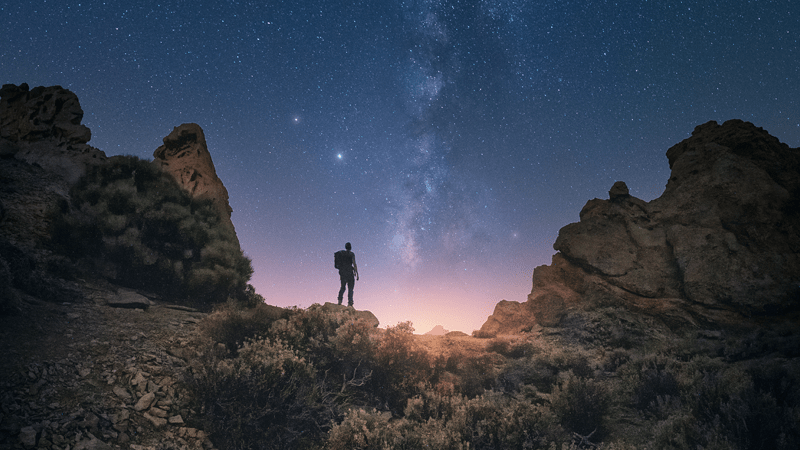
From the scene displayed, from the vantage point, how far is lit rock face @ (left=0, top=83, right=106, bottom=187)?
10078mm

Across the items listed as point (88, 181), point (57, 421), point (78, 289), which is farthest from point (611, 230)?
point (88, 181)

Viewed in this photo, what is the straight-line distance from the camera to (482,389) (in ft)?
25.2

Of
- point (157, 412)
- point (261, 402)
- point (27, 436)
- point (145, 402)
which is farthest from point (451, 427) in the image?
point (27, 436)

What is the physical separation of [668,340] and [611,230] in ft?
12.7

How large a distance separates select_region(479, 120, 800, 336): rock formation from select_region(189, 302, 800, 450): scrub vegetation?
3.28 ft

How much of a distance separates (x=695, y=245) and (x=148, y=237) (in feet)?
52.8

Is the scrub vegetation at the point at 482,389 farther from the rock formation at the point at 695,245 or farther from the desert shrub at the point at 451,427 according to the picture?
the rock formation at the point at 695,245

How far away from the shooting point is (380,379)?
7102mm

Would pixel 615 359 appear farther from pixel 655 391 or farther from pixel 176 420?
pixel 176 420

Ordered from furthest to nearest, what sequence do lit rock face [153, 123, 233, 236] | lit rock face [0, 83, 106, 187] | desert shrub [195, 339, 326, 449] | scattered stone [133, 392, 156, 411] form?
lit rock face [153, 123, 233, 236]
lit rock face [0, 83, 106, 187]
desert shrub [195, 339, 326, 449]
scattered stone [133, 392, 156, 411]

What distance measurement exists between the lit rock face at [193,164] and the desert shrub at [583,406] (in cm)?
1221

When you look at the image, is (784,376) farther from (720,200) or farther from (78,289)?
(78,289)

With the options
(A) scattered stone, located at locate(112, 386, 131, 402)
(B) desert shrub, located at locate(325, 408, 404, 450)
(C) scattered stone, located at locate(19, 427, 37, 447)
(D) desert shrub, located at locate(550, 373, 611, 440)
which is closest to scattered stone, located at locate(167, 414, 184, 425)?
(A) scattered stone, located at locate(112, 386, 131, 402)

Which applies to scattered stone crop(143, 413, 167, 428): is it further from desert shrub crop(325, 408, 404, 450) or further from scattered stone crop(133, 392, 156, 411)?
desert shrub crop(325, 408, 404, 450)
